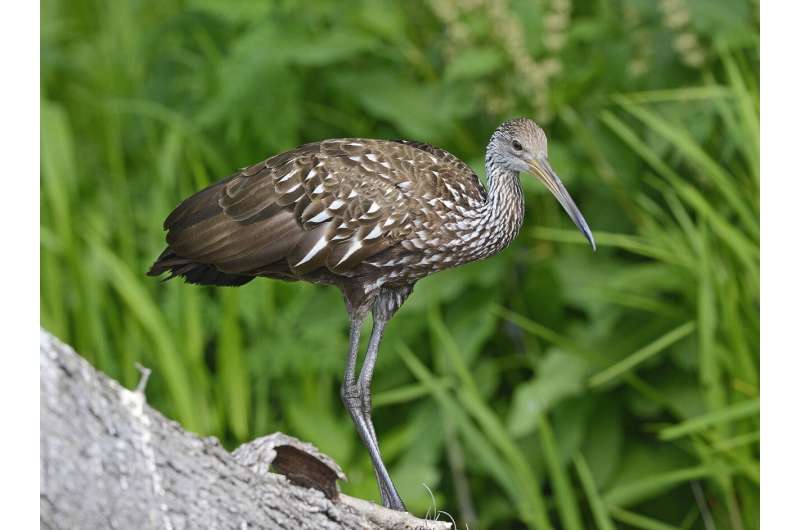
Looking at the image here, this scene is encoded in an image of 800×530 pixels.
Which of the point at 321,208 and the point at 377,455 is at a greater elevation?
the point at 321,208

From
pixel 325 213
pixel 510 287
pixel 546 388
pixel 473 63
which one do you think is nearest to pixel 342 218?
pixel 325 213

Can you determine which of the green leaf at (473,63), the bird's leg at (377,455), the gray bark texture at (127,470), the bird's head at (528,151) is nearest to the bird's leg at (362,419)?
the bird's leg at (377,455)

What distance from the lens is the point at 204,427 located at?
450 centimetres

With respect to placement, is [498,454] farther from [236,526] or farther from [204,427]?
[236,526]

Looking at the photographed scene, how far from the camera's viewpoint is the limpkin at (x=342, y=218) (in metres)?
2.43

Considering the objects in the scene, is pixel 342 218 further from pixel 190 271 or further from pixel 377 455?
pixel 377 455

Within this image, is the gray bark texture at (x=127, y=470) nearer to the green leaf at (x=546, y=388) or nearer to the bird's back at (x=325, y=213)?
the bird's back at (x=325, y=213)

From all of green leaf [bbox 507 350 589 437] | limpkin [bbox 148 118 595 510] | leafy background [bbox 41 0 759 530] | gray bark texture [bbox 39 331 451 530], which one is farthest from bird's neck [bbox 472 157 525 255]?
green leaf [bbox 507 350 589 437]

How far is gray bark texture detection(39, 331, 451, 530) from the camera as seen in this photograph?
1.91 m

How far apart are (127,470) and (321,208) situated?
71cm

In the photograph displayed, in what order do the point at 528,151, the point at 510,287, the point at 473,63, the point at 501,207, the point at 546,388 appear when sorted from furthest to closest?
the point at 510,287 < the point at 546,388 < the point at 473,63 < the point at 501,207 < the point at 528,151

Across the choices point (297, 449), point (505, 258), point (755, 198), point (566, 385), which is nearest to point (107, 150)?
point (505, 258)

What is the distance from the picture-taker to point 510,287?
4719 mm

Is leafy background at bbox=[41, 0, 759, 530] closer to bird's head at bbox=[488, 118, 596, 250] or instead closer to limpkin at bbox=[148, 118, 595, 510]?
limpkin at bbox=[148, 118, 595, 510]
